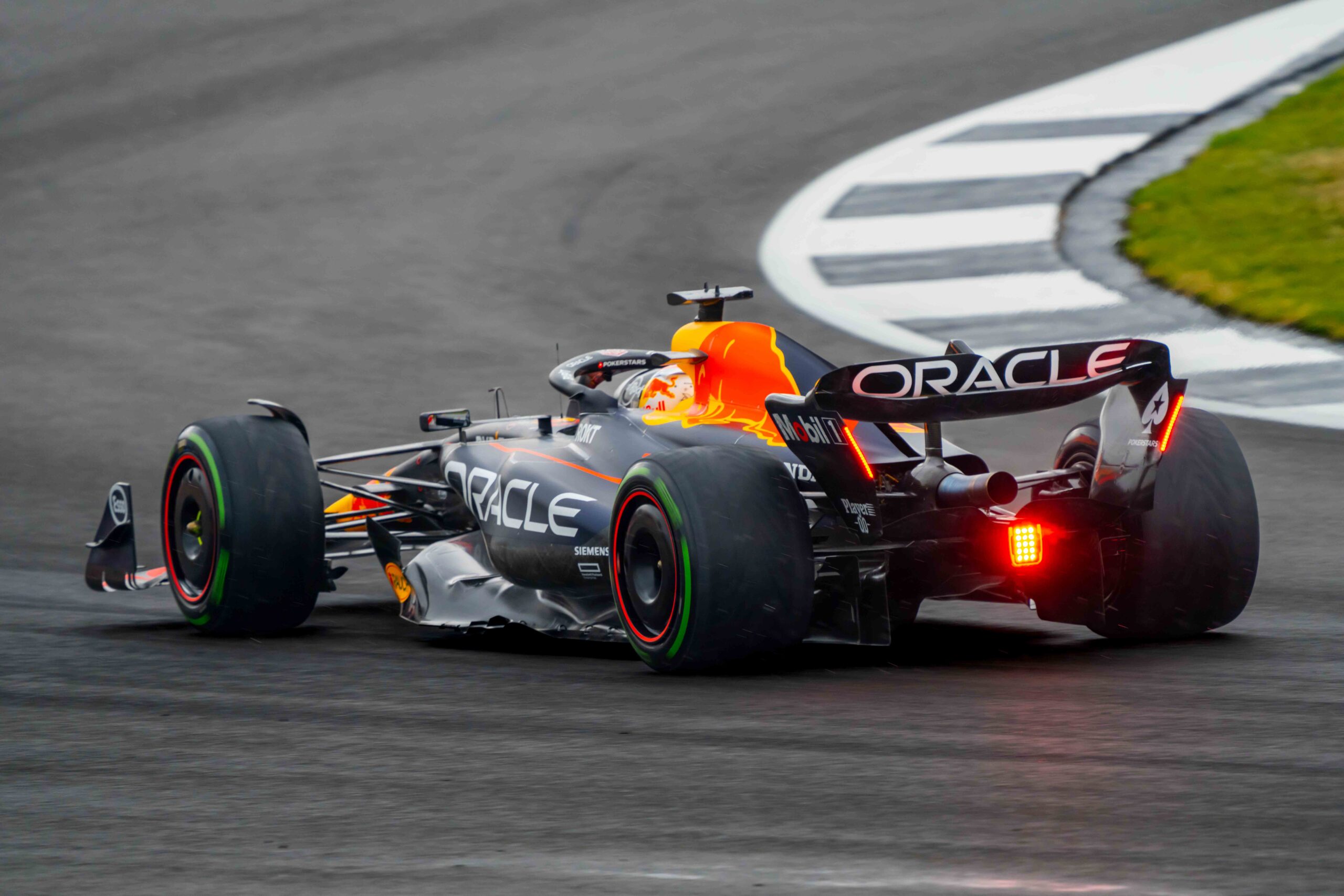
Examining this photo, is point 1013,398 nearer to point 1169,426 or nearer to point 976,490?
point 976,490

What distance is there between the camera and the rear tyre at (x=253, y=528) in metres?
7.06

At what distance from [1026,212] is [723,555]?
1044 cm

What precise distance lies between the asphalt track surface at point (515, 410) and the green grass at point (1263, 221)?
279 centimetres

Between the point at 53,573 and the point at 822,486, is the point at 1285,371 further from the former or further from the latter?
the point at 53,573

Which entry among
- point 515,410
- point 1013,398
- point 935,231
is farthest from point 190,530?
point 935,231

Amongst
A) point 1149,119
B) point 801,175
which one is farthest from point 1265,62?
point 801,175

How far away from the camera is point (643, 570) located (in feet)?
19.5

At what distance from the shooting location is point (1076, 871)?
3547 millimetres

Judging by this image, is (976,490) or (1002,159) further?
(1002,159)

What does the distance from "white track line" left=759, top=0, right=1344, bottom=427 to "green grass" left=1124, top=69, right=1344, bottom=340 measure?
622 mm

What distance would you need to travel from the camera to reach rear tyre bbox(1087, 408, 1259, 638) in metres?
6.12

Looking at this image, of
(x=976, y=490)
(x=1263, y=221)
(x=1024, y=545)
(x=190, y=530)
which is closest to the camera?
(x=976, y=490)

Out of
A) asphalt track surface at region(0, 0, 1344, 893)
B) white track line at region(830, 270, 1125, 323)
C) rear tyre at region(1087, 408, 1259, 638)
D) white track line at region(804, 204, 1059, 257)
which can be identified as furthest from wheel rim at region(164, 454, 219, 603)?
white track line at region(804, 204, 1059, 257)

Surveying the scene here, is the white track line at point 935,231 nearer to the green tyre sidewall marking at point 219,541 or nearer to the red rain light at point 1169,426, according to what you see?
the green tyre sidewall marking at point 219,541
